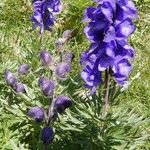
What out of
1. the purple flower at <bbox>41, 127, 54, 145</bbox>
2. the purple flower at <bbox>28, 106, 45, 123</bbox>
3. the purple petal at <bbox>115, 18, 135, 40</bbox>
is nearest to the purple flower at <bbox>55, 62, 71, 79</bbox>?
the purple flower at <bbox>28, 106, 45, 123</bbox>

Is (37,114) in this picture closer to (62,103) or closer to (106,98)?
(62,103)

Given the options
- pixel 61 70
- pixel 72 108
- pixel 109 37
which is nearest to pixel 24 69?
pixel 72 108

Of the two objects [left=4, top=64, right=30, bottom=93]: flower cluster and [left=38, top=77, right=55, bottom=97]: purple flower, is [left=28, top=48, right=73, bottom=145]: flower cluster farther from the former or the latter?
[left=4, top=64, right=30, bottom=93]: flower cluster

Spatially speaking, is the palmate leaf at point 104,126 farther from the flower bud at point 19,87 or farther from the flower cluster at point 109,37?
the flower bud at point 19,87

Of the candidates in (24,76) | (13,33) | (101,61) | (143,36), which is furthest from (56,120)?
(143,36)

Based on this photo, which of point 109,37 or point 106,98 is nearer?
point 109,37
